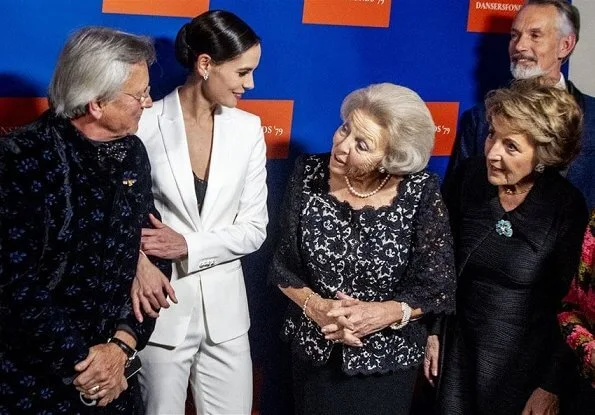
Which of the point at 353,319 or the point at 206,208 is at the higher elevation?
the point at 206,208

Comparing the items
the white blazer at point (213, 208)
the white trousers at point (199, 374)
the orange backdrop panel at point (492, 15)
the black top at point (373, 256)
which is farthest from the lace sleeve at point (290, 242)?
the orange backdrop panel at point (492, 15)

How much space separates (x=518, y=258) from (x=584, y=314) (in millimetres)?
284

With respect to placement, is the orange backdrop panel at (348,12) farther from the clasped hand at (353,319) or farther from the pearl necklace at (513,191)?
the clasped hand at (353,319)

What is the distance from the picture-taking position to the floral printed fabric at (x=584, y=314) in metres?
2.20

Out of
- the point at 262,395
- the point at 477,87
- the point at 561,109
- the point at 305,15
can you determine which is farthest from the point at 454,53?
the point at 262,395

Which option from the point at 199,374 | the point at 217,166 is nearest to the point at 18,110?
the point at 217,166

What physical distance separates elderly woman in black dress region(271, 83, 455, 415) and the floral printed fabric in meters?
0.36

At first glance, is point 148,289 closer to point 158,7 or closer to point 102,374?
point 102,374

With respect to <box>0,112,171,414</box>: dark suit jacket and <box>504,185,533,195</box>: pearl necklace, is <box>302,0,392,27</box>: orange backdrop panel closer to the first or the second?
<box>504,185,533,195</box>: pearl necklace

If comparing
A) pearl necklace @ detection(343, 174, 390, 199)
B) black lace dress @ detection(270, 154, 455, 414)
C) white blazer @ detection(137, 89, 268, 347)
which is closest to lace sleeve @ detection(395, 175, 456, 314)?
black lace dress @ detection(270, 154, 455, 414)

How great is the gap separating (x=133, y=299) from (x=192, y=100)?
0.67m

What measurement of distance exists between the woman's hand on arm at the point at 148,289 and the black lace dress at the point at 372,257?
38 centimetres

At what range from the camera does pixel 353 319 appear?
7.64 ft

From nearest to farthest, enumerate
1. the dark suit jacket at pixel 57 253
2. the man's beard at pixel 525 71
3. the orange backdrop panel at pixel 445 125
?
1. the dark suit jacket at pixel 57 253
2. the man's beard at pixel 525 71
3. the orange backdrop panel at pixel 445 125
